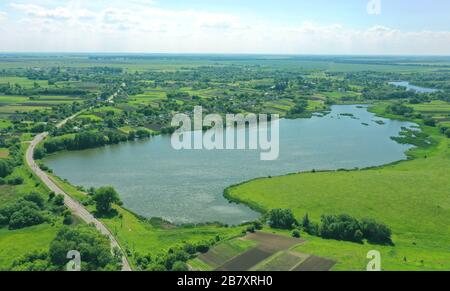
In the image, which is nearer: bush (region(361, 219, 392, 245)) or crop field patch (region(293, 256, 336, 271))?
crop field patch (region(293, 256, 336, 271))

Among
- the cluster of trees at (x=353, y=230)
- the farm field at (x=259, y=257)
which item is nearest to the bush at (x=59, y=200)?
the farm field at (x=259, y=257)

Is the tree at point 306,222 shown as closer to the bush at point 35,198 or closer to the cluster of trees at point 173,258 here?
the cluster of trees at point 173,258

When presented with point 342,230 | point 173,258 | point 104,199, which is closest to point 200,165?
point 104,199

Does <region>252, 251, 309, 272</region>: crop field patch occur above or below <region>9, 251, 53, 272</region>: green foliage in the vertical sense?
below

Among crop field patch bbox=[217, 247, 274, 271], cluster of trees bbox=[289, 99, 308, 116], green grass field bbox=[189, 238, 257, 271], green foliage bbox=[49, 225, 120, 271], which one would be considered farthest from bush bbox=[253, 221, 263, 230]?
cluster of trees bbox=[289, 99, 308, 116]

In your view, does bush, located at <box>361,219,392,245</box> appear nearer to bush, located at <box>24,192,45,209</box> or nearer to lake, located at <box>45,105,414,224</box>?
lake, located at <box>45,105,414,224</box>

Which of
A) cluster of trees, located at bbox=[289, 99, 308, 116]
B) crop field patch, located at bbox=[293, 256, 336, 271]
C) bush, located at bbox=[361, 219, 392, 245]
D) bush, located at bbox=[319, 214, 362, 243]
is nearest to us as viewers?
crop field patch, located at bbox=[293, 256, 336, 271]
